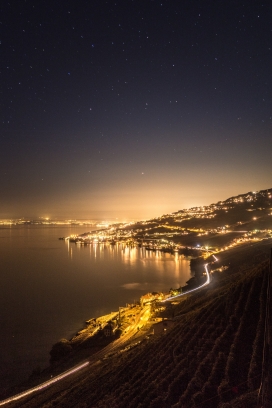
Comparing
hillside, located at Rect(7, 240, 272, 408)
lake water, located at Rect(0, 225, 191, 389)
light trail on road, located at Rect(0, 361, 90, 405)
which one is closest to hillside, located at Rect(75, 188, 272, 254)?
lake water, located at Rect(0, 225, 191, 389)

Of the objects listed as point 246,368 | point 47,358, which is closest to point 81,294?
point 47,358

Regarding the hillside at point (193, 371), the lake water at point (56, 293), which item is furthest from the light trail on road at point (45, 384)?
the lake water at point (56, 293)

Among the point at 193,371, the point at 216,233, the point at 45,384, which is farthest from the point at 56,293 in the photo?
the point at 216,233

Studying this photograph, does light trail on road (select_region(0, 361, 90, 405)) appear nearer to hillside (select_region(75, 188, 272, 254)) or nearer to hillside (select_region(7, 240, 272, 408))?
hillside (select_region(7, 240, 272, 408))

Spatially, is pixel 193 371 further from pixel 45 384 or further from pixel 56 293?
pixel 56 293

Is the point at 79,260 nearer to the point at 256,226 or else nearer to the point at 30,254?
the point at 30,254

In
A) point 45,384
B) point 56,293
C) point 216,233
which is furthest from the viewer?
point 216,233
